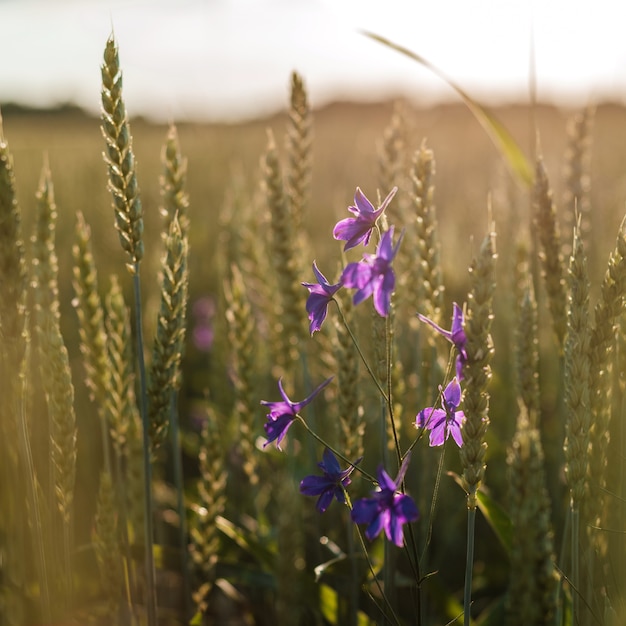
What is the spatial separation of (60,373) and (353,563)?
80 cm

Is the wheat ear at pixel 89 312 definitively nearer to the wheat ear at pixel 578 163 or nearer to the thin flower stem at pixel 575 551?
the thin flower stem at pixel 575 551

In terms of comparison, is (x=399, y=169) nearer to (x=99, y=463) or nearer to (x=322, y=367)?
(x=322, y=367)

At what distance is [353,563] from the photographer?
1604 millimetres

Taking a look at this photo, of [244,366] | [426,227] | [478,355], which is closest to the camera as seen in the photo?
[478,355]

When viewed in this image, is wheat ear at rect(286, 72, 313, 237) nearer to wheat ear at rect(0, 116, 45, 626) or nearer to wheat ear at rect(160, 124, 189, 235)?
wheat ear at rect(160, 124, 189, 235)

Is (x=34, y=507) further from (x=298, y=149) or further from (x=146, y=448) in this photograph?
(x=298, y=149)

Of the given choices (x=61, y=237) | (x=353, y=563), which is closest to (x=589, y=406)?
(x=353, y=563)

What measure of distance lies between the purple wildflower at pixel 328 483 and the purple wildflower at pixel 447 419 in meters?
0.14

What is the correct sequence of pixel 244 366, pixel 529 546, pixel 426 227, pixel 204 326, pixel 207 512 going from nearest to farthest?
1. pixel 529 546
2. pixel 426 227
3. pixel 207 512
4. pixel 244 366
5. pixel 204 326

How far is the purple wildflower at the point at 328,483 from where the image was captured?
104 centimetres

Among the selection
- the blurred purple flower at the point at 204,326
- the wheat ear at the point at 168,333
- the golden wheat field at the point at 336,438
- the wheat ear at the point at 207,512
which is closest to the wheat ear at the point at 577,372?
the golden wheat field at the point at 336,438

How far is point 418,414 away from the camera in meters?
1.05

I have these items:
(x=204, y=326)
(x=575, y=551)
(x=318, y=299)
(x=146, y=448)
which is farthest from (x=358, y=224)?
(x=204, y=326)

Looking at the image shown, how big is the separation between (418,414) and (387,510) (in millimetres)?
178
